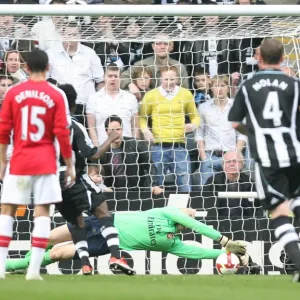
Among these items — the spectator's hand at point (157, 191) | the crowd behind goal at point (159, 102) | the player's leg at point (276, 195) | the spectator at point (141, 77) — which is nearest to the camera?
the player's leg at point (276, 195)

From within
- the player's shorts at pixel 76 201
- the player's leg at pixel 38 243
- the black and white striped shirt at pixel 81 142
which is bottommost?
the player's leg at pixel 38 243

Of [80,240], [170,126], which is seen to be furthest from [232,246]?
[170,126]

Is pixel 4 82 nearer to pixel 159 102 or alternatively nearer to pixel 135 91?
pixel 135 91

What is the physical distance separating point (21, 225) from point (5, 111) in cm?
441

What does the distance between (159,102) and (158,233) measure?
2140 mm

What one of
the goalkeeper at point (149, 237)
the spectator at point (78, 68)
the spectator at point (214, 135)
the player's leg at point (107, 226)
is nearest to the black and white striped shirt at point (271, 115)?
the player's leg at point (107, 226)

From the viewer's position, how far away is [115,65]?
14445 millimetres

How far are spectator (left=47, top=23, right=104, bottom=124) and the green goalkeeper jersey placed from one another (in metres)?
1.81

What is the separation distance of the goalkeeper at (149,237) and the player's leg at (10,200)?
278cm

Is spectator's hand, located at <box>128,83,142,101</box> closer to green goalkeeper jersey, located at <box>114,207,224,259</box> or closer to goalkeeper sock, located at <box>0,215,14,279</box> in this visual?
green goalkeeper jersey, located at <box>114,207,224,259</box>

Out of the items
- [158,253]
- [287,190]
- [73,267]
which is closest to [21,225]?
[73,267]

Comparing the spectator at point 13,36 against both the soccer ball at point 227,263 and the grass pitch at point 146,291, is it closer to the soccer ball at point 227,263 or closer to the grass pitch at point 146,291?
the soccer ball at point 227,263

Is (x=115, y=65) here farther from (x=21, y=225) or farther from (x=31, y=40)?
(x=21, y=225)

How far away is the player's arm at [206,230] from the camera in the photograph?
1244cm
